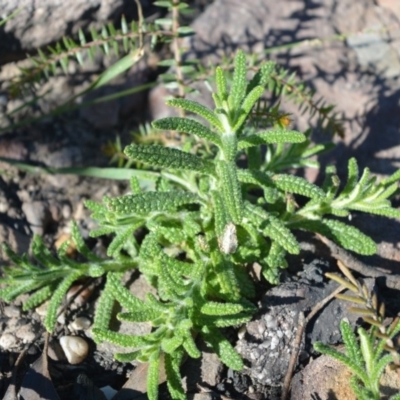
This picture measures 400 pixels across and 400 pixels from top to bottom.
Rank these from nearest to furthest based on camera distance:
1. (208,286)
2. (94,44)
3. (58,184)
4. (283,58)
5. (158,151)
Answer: (158,151) < (208,286) < (94,44) < (58,184) < (283,58)

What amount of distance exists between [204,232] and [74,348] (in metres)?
0.92

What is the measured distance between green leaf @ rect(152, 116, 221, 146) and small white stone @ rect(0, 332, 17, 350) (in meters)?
1.48

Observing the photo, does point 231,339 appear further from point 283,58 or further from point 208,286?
point 283,58

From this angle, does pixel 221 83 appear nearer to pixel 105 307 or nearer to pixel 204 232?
pixel 204 232

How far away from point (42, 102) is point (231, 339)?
7.11ft

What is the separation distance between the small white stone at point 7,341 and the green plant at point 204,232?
0.25 m

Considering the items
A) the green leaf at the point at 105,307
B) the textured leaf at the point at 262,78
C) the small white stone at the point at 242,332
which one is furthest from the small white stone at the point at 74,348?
the textured leaf at the point at 262,78

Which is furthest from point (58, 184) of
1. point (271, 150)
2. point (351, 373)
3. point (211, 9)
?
point (351, 373)

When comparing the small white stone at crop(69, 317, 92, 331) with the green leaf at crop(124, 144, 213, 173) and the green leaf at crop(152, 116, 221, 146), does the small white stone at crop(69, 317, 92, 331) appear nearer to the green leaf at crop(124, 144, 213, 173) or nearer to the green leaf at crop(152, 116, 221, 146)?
the green leaf at crop(124, 144, 213, 173)

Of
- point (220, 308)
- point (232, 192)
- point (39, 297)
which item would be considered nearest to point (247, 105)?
point (232, 192)

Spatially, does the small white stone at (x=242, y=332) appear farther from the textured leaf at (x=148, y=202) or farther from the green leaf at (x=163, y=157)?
the green leaf at (x=163, y=157)

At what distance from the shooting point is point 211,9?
4.64 metres

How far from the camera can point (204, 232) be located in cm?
328

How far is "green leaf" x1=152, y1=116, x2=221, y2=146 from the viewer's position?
2.72m
